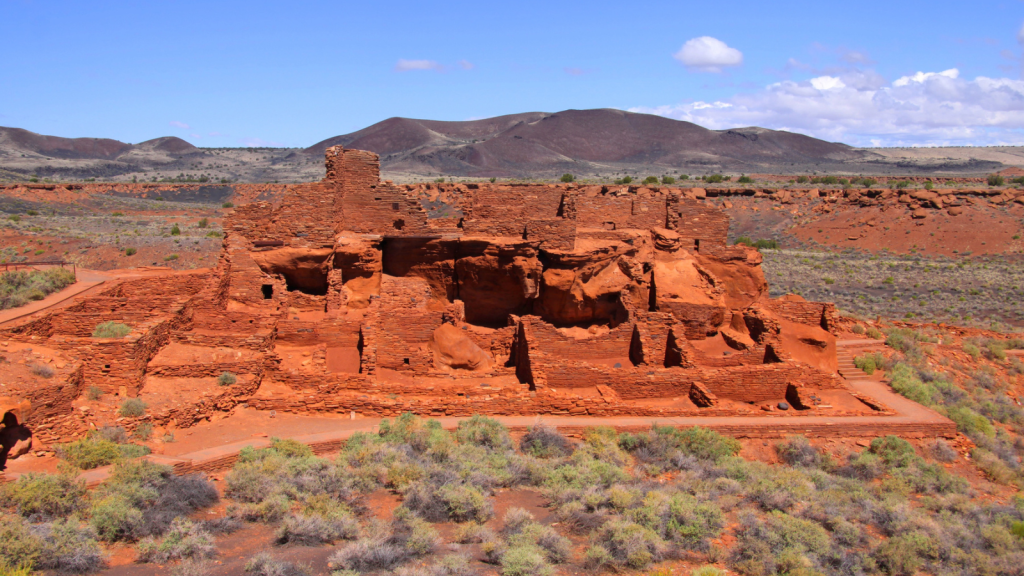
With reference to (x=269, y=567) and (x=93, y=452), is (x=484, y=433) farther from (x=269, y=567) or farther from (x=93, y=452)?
(x=93, y=452)

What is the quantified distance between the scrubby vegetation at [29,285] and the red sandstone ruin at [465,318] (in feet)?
8.80

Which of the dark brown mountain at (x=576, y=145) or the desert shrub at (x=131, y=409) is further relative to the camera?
the dark brown mountain at (x=576, y=145)

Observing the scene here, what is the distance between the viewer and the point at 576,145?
14412 cm

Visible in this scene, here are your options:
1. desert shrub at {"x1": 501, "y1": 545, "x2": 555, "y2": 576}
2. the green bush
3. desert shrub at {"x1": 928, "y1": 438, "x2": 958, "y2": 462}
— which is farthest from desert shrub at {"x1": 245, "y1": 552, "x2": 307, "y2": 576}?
the green bush

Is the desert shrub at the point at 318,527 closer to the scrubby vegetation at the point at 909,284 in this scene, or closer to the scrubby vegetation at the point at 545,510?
the scrubby vegetation at the point at 545,510

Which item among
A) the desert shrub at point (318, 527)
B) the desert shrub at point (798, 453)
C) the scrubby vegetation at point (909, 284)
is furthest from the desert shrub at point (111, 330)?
the scrubby vegetation at point (909, 284)

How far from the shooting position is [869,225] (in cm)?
4881

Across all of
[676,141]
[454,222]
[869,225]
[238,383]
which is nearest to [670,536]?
[238,383]

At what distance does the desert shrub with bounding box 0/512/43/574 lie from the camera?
19.1ft

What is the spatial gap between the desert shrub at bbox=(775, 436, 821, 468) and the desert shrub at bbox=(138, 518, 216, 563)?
9.73 m

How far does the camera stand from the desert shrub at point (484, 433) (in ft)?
35.1

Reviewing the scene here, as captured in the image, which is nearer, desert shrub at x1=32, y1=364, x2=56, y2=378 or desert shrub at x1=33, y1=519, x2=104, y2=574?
desert shrub at x1=33, y1=519, x2=104, y2=574

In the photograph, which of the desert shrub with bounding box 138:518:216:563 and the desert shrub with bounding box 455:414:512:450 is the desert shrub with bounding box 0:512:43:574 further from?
the desert shrub with bounding box 455:414:512:450

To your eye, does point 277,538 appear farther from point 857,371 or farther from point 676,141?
point 676,141
